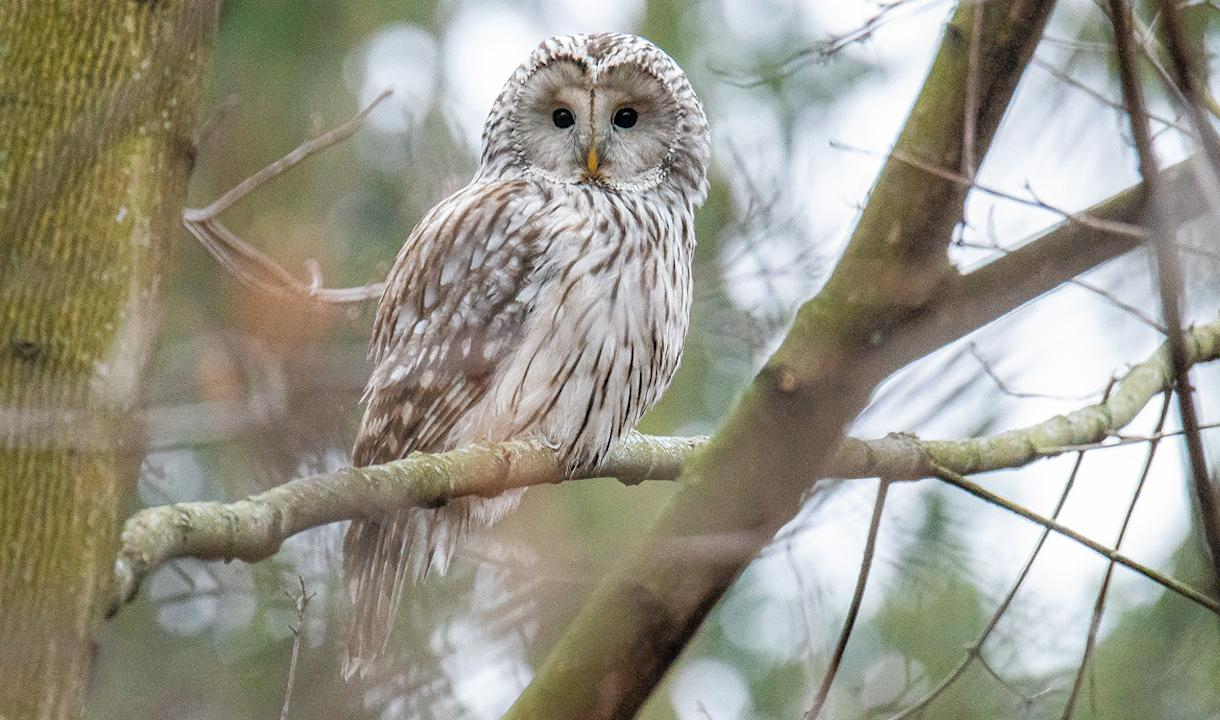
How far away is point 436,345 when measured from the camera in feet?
11.1

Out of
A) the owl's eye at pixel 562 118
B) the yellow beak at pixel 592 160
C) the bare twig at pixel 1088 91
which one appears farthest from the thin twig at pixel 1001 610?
the owl's eye at pixel 562 118

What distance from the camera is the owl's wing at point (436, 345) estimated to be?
10.6ft

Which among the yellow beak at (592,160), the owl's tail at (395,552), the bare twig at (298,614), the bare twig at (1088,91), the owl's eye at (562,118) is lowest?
the owl's tail at (395,552)

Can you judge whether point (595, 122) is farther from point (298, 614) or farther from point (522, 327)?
point (298, 614)

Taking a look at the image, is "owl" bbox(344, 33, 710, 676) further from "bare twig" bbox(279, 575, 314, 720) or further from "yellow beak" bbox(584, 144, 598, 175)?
"bare twig" bbox(279, 575, 314, 720)

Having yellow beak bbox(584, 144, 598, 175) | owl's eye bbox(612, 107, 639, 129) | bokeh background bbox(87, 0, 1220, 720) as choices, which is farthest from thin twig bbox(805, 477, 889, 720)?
owl's eye bbox(612, 107, 639, 129)

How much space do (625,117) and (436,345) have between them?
0.98 meters

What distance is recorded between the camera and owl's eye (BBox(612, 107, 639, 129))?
3.87 m

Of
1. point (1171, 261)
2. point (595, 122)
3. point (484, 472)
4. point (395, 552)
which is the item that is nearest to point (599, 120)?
point (595, 122)

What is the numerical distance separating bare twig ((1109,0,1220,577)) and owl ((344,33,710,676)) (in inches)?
77.5

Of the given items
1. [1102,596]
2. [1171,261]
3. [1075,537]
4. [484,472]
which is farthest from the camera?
[484,472]

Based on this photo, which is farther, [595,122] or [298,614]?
[595,122]

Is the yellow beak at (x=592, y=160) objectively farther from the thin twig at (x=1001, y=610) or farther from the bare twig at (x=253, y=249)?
the thin twig at (x=1001, y=610)

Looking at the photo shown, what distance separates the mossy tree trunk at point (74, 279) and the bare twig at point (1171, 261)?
112cm
